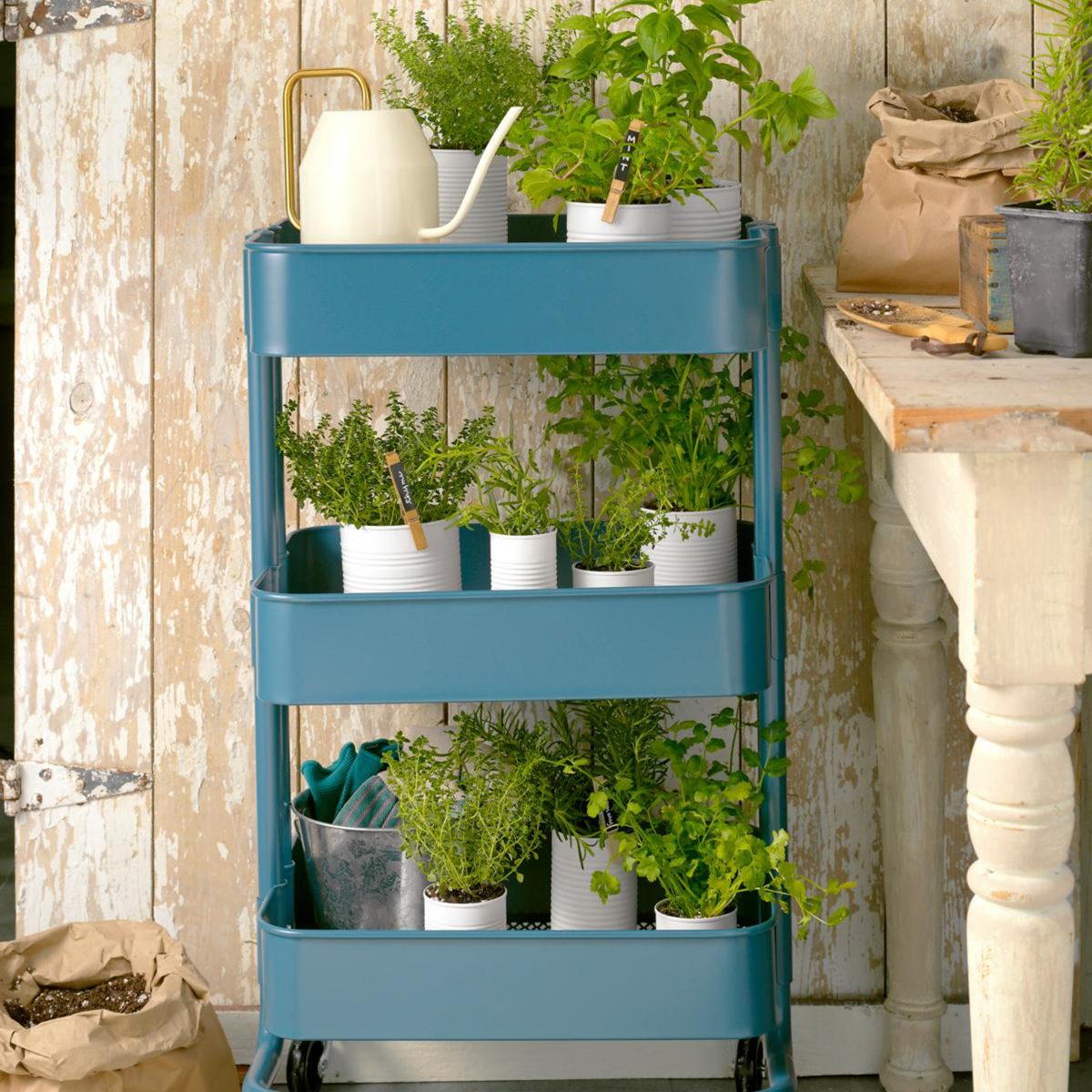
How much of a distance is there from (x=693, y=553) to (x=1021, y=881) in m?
0.67

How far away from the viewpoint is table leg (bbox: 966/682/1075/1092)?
4.22 ft

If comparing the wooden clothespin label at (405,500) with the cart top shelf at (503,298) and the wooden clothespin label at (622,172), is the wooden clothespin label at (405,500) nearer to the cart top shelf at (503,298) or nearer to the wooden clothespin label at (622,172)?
the cart top shelf at (503,298)

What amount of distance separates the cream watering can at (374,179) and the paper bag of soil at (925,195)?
18.2 inches

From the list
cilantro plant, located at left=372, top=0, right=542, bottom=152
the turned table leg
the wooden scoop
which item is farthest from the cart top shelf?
the turned table leg

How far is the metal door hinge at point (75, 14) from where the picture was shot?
7.00 ft

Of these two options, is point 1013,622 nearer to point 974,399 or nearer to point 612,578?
point 974,399

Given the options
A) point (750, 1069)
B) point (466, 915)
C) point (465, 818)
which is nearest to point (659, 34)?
point (465, 818)

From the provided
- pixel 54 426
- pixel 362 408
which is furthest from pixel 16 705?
pixel 362 408

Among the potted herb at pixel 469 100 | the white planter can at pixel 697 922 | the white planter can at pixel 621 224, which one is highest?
the potted herb at pixel 469 100

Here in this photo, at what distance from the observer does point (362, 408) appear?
1.98m

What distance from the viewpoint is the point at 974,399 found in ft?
4.10

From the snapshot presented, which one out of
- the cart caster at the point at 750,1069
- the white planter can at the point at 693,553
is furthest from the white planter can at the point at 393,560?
the cart caster at the point at 750,1069

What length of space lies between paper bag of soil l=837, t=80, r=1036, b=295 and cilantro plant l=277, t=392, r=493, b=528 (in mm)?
504

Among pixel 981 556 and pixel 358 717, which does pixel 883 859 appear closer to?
pixel 358 717
